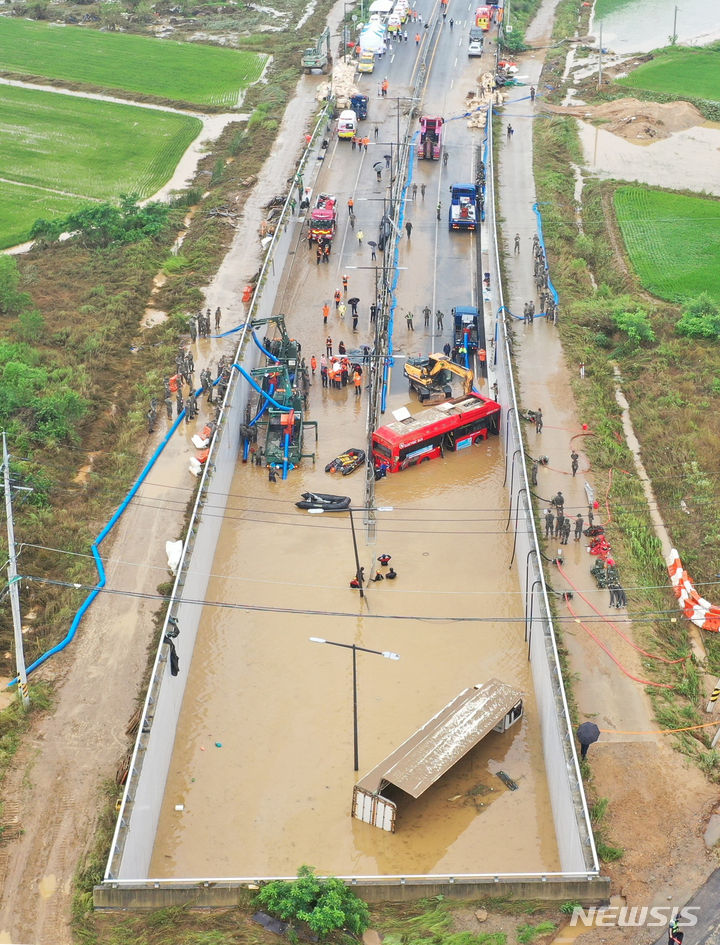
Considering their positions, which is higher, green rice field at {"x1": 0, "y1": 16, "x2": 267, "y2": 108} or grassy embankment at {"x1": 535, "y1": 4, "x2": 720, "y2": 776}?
green rice field at {"x1": 0, "y1": 16, "x2": 267, "y2": 108}

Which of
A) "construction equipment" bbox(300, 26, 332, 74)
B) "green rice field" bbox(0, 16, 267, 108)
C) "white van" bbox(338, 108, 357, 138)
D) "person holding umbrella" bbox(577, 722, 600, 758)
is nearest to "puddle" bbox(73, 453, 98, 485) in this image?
"person holding umbrella" bbox(577, 722, 600, 758)

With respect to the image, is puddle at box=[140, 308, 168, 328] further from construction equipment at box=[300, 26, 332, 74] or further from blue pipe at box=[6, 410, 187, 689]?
construction equipment at box=[300, 26, 332, 74]

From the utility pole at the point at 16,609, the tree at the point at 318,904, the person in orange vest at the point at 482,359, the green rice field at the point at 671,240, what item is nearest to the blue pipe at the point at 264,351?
the person in orange vest at the point at 482,359

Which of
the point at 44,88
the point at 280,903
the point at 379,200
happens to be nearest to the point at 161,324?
the point at 379,200

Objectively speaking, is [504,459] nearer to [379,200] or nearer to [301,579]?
[301,579]

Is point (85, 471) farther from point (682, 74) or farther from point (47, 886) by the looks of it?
point (682, 74)

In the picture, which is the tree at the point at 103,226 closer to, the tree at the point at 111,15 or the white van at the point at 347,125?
the white van at the point at 347,125

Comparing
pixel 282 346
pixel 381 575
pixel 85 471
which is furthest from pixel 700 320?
pixel 85 471

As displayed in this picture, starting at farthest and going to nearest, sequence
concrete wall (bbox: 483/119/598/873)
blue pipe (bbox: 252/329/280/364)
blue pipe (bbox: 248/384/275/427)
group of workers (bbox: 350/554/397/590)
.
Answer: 1. blue pipe (bbox: 252/329/280/364)
2. blue pipe (bbox: 248/384/275/427)
3. group of workers (bbox: 350/554/397/590)
4. concrete wall (bbox: 483/119/598/873)
